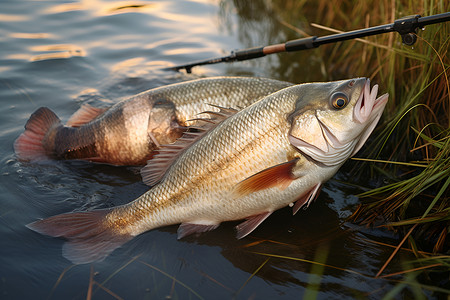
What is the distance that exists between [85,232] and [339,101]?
2.18 metres

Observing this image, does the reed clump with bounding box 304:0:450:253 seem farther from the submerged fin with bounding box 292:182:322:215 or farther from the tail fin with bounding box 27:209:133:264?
the tail fin with bounding box 27:209:133:264

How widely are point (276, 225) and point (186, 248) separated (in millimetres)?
808

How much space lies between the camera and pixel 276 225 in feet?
13.1

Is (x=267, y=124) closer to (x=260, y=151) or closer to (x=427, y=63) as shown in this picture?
(x=260, y=151)

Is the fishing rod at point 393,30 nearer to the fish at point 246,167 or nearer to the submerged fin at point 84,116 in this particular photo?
the fish at point 246,167

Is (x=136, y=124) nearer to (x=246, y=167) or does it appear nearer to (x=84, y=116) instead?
(x=84, y=116)

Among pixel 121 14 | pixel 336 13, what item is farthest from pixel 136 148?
pixel 121 14

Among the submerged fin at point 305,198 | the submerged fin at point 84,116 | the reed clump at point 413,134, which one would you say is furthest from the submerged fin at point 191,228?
the submerged fin at point 84,116

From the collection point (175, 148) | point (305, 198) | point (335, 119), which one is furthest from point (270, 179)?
point (175, 148)

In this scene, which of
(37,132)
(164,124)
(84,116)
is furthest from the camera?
(84,116)

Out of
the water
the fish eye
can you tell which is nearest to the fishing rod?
the fish eye

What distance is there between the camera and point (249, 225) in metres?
3.65

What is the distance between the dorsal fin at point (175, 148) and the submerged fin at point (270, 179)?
1.93 feet

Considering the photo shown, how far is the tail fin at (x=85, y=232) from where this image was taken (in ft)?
11.7
